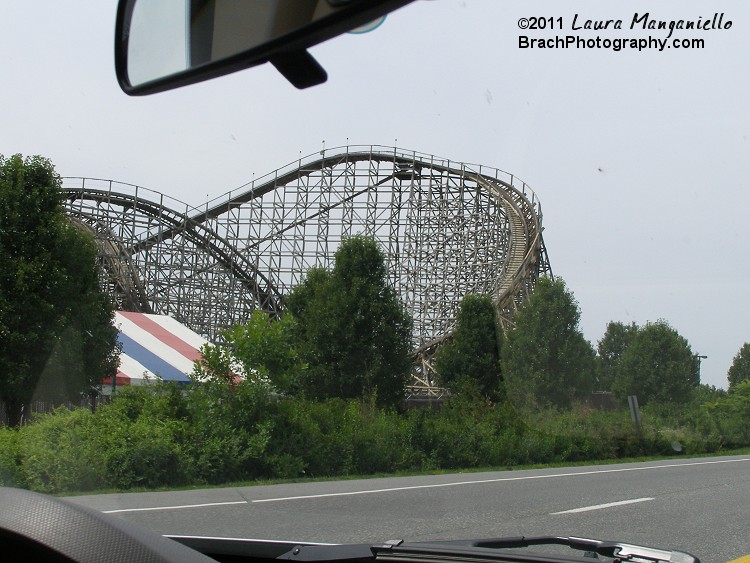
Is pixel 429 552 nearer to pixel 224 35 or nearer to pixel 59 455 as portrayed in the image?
pixel 224 35

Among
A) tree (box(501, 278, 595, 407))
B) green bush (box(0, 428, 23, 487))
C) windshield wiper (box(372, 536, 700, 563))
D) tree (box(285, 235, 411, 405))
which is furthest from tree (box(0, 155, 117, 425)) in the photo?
windshield wiper (box(372, 536, 700, 563))

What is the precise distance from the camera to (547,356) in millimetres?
3924

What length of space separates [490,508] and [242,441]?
5.57 metres

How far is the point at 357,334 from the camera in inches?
862

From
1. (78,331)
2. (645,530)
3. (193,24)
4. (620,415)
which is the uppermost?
(78,331)

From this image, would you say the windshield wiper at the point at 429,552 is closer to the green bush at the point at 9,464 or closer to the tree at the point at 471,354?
the green bush at the point at 9,464

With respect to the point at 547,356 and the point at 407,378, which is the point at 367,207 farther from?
the point at 547,356

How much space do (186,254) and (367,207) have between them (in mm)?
6375

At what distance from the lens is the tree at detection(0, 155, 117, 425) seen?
15.3 meters

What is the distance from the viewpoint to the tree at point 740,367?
7.83 ft

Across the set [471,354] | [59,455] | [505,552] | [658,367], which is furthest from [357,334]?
[505,552]

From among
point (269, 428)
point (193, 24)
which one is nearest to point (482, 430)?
point (269, 428)

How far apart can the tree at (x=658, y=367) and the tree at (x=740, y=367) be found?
0.36 feet

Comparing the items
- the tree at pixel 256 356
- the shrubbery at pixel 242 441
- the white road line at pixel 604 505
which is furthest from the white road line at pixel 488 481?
the tree at pixel 256 356
